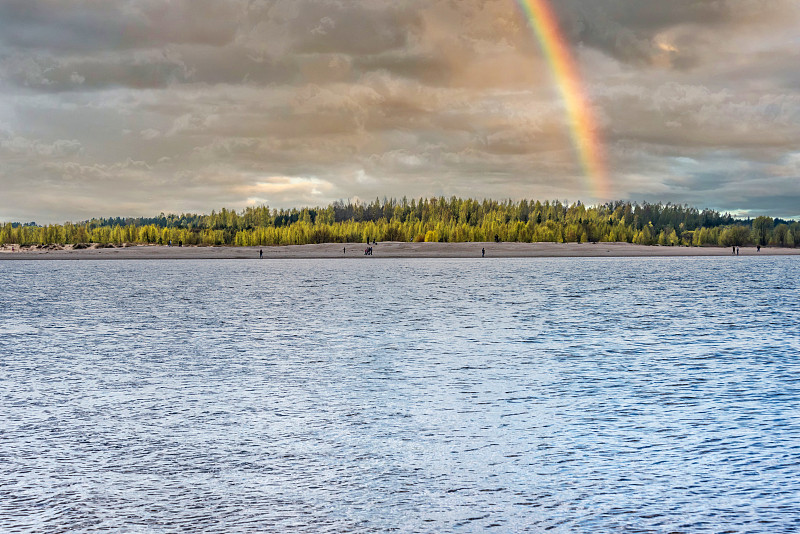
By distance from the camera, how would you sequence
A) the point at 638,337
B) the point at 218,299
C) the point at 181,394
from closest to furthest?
the point at 181,394, the point at 638,337, the point at 218,299

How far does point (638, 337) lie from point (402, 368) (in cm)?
1523

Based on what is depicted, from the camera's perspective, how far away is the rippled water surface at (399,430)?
37.2 ft

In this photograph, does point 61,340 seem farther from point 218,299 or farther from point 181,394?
point 218,299

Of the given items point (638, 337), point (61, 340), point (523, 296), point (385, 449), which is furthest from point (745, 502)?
point (523, 296)

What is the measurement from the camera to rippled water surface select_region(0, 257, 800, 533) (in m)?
11.3

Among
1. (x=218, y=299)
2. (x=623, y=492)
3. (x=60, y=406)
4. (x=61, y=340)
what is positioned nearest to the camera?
(x=623, y=492)

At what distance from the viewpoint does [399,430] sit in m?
16.8

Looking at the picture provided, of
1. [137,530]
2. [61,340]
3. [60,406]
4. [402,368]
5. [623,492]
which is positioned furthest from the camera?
[61,340]

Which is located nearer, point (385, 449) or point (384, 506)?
point (384, 506)

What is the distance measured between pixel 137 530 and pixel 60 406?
9.75 meters

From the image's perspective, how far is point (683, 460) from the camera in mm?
14297

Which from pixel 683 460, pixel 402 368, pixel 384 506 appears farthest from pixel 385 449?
pixel 402 368

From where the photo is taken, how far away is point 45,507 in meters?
11.4

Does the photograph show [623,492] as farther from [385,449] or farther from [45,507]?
[45,507]
